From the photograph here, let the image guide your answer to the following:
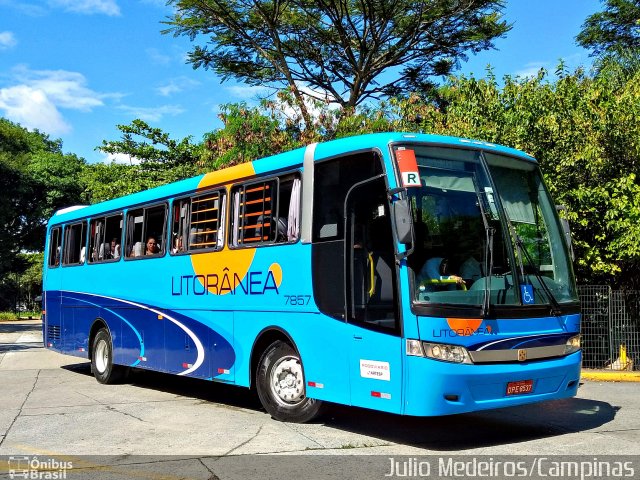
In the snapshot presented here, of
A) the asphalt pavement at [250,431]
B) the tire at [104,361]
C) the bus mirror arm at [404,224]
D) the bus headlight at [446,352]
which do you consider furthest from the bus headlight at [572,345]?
the tire at [104,361]

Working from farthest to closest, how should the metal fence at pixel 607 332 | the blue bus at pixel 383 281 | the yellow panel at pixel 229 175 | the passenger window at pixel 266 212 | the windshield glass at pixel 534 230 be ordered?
the metal fence at pixel 607 332
the yellow panel at pixel 229 175
the passenger window at pixel 266 212
the windshield glass at pixel 534 230
the blue bus at pixel 383 281

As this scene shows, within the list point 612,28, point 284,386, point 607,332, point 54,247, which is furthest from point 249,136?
point 612,28

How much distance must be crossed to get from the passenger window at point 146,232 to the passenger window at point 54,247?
367 centimetres

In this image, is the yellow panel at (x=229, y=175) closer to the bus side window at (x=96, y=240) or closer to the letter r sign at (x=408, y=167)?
the letter r sign at (x=408, y=167)

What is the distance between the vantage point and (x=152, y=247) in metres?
11.8

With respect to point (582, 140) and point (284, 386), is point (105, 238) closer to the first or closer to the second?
point (284, 386)

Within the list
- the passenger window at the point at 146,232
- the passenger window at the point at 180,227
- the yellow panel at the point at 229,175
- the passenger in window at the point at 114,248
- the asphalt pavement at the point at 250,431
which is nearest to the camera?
the asphalt pavement at the point at 250,431

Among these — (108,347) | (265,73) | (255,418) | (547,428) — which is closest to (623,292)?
(547,428)

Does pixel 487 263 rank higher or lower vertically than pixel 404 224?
lower

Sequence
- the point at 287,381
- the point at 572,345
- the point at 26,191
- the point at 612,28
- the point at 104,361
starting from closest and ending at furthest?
the point at 572,345 → the point at 287,381 → the point at 104,361 → the point at 612,28 → the point at 26,191

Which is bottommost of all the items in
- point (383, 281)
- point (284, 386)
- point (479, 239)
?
point (284, 386)

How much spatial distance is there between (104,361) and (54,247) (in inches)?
146

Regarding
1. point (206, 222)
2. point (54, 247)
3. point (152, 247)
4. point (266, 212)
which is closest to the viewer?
point (266, 212)

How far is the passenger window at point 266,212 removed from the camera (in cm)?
867
